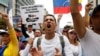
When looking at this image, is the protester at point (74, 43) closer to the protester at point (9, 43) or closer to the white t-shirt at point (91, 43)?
the protester at point (9, 43)

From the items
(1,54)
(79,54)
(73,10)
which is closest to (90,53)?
(73,10)

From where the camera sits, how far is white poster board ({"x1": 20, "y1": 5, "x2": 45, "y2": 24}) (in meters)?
9.41

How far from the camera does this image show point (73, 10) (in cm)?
319

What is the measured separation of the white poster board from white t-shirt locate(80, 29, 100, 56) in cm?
601

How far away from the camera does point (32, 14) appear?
988cm

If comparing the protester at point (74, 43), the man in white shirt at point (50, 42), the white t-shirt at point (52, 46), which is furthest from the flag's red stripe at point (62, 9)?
the white t-shirt at point (52, 46)

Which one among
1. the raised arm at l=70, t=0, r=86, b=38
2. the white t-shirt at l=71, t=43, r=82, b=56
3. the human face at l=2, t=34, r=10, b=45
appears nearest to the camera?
the raised arm at l=70, t=0, r=86, b=38

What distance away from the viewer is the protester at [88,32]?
125 inches

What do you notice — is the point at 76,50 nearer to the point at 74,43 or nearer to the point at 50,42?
the point at 74,43

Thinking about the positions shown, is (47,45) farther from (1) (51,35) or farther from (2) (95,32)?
(2) (95,32)

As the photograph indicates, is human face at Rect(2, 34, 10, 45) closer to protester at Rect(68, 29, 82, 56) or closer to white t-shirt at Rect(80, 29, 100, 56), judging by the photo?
protester at Rect(68, 29, 82, 56)

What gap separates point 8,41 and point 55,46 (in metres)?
0.81

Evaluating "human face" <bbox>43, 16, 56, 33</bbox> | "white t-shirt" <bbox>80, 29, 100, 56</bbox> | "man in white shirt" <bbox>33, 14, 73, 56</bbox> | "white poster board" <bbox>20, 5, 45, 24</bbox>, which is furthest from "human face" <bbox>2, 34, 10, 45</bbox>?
"white poster board" <bbox>20, 5, 45, 24</bbox>

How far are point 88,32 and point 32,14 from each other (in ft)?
22.0
